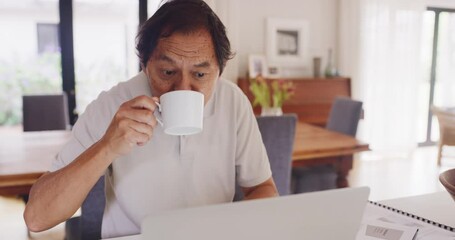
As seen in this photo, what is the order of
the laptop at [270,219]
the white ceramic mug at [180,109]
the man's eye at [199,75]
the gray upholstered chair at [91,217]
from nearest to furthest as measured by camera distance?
1. the laptop at [270,219]
2. the white ceramic mug at [180,109]
3. the man's eye at [199,75]
4. the gray upholstered chair at [91,217]

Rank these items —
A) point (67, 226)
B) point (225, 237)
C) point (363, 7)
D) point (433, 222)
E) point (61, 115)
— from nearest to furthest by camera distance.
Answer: point (225, 237) → point (433, 222) → point (67, 226) → point (61, 115) → point (363, 7)

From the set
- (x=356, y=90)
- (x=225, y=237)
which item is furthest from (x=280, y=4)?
(x=225, y=237)

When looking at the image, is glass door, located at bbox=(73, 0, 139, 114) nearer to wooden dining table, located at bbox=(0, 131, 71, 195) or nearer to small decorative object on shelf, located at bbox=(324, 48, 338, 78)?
wooden dining table, located at bbox=(0, 131, 71, 195)

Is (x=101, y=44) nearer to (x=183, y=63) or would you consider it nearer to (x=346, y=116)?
(x=346, y=116)

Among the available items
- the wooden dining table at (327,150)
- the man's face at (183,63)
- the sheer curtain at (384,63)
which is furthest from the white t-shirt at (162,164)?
the sheer curtain at (384,63)

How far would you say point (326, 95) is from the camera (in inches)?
202

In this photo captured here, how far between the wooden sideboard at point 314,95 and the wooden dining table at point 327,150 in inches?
78.8

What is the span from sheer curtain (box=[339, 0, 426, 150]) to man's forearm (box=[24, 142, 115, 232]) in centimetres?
504

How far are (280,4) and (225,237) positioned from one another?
492 cm

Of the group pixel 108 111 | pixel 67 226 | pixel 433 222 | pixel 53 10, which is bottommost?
pixel 67 226

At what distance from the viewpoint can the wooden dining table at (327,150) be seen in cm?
226

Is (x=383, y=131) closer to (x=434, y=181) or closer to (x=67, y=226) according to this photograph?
(x=434, y=181)

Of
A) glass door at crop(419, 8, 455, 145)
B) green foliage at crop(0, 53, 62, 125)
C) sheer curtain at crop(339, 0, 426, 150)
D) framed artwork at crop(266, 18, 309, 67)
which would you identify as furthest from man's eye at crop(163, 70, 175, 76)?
glass door at crop(419, 8, 455, 145)

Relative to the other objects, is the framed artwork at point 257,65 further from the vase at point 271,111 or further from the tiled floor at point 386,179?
the vase at point 271,111
